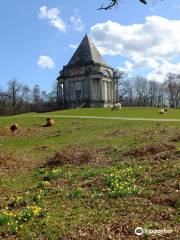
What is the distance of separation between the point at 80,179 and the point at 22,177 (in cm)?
283

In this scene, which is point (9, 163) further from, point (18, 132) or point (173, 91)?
point (173, 91)

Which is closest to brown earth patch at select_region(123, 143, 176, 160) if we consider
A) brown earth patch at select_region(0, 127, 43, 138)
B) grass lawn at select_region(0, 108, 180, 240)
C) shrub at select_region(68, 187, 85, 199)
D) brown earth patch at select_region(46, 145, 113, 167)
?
grass lawn at select_region(0, 108, 180, 240)

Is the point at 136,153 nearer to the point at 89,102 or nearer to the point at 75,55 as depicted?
the point at 89,102

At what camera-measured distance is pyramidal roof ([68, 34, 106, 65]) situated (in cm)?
10306

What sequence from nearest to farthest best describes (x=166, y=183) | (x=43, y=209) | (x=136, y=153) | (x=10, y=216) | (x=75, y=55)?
(x=10, y=216) < (x=43, y=209) < (x=166, y=183) < (x=136, y=153) < (x=75, y=55)

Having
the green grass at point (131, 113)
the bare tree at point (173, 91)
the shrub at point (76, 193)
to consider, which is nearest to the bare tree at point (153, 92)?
the bare tree at point (173, 91)

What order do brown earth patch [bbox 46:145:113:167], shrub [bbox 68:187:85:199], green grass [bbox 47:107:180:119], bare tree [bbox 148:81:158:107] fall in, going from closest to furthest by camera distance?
shrub [bbox 68:187:85:199], brown earth patch [bbox 46:145:113:167], green grass [bbox 47:107:180:119], bare tree [bbox 148:81:158:107]

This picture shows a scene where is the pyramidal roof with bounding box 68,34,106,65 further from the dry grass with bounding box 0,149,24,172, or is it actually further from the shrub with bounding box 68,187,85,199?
the shrub with bounding box 68,187,85,199

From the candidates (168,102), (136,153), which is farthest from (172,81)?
(136,153)

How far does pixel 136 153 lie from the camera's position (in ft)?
54.5

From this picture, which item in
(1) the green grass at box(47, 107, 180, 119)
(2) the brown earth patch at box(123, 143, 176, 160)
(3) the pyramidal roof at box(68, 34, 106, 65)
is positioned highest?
(3) the pyramidal roof at box(68, 34, 106, 65)

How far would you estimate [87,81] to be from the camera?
101625 millimetres

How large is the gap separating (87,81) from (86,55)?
6.41 m

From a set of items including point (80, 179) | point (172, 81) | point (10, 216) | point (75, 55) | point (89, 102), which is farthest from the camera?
point (172, 81)
